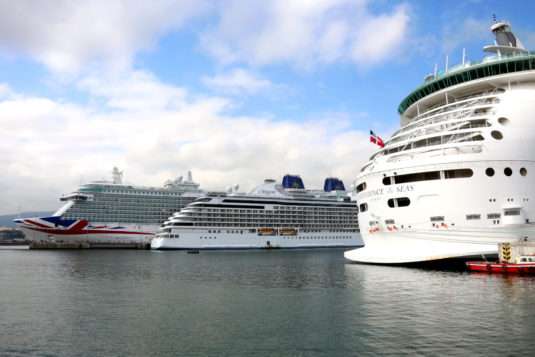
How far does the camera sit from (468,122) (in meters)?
30.2

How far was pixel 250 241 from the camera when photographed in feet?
273

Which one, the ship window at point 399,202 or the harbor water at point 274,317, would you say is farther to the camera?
the ship window at point 399,202

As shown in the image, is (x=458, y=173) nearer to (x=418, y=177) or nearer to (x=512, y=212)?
(x=418, y=177)

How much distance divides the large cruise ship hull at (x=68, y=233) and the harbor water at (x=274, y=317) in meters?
56.7

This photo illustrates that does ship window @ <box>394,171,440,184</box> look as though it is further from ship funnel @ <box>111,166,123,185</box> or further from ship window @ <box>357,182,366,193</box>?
ship funnel @ <box>111,166,123,185</box>

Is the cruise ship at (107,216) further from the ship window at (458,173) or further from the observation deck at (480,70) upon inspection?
the ship window at (458,173)

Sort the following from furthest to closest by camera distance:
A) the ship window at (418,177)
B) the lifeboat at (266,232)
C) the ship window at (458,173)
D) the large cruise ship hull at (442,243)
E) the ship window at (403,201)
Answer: the lifeboat at (266,232) → the ship window at (403,201) → the ship window at (418,177) → the ship window at (458,173) → the large cruise ship hull at (442,243)

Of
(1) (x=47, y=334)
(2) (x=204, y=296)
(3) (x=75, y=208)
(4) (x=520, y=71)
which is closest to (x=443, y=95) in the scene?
(4) (x=520, y=71)

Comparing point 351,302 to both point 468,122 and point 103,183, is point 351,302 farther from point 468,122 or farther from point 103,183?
point 103,183

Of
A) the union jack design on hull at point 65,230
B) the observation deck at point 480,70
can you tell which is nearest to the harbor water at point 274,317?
the observation deck at point 480,70

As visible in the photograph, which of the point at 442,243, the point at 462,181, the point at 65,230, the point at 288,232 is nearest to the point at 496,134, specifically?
the point at 462,181

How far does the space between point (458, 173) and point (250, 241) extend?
2304 inches

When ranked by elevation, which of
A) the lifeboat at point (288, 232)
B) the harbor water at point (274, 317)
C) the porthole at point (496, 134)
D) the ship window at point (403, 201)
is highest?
the porthole at point (496, 134)

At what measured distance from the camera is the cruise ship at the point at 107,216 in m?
81.2
